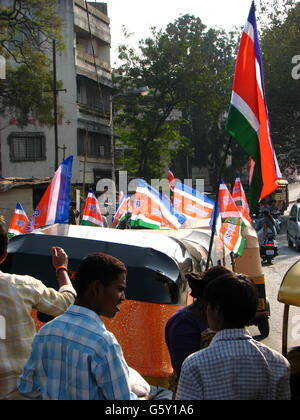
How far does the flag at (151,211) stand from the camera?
10595 millimetres

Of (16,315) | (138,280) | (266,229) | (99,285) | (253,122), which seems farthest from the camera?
(266,229)

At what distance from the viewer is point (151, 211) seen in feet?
36.4

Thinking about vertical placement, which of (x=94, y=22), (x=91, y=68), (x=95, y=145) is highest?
(x=94, y=22)

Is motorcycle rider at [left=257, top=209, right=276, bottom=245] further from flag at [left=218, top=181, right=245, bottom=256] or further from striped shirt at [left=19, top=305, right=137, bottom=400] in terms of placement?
striped shirt at [left=19, top=305, right=137, bottom=400]

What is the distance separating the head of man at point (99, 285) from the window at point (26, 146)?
3200 cm

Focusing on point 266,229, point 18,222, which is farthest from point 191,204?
point 266,229

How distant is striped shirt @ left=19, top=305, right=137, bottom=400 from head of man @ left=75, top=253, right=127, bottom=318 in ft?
0.18

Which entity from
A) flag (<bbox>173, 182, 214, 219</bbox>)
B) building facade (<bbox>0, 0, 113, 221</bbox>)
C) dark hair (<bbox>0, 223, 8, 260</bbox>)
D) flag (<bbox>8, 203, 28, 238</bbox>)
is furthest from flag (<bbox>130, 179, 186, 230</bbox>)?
building facade (<bbox>0, 0, 113, 221</bbox>)

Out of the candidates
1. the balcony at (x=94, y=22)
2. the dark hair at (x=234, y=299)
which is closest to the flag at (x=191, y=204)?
the dark hair at (x=234, y=299)

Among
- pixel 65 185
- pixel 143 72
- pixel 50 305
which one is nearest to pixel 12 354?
pixel 50 305

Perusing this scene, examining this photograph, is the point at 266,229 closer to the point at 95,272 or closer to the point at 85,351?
the point at 95,272

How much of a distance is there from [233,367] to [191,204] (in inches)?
313

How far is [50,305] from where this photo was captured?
3.37 m

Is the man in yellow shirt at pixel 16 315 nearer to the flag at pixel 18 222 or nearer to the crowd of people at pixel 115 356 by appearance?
the crowd of people at pixel 115 356
